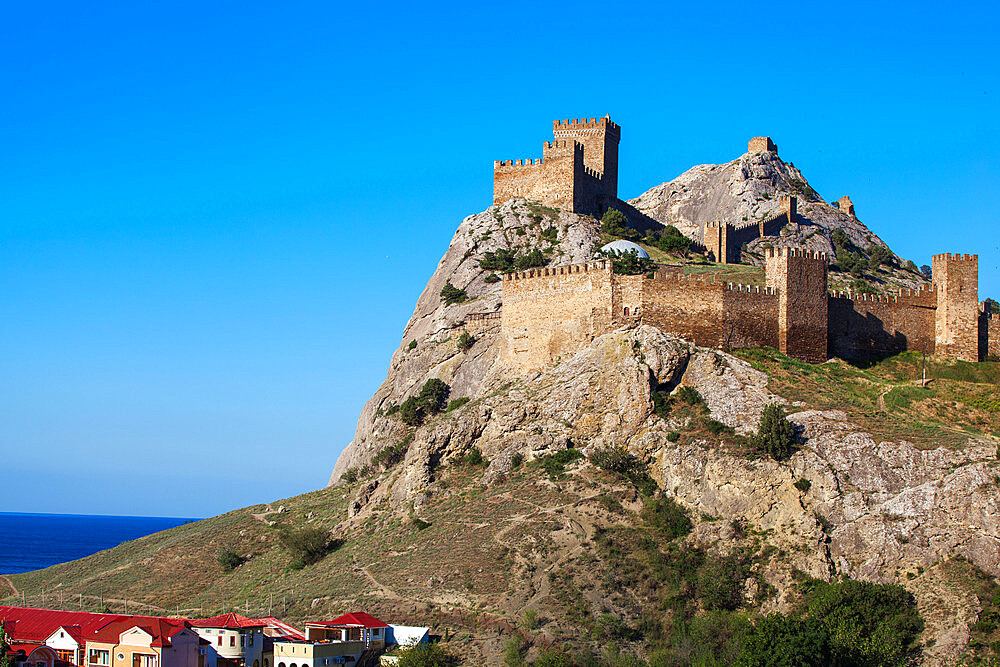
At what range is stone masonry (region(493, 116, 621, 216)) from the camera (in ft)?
247

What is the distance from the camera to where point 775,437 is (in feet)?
145

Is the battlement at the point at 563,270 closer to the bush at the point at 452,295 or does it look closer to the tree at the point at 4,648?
the bush at the point at 452,295

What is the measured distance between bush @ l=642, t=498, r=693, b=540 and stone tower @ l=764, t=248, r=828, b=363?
38.4 ft

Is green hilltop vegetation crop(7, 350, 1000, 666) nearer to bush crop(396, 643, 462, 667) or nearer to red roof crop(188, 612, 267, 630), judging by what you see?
bush crop(396, 643, 462, 667)

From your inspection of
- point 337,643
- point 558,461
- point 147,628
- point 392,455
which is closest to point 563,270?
point 558,461

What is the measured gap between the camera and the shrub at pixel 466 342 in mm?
63537

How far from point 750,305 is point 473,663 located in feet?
74.7

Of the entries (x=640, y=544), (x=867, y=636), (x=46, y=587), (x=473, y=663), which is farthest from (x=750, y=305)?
(x=46, y=587)

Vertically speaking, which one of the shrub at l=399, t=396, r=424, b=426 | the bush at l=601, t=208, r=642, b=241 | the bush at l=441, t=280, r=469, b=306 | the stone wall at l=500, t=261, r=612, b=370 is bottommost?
the shrub at l=399, t=396, r=424, b=426

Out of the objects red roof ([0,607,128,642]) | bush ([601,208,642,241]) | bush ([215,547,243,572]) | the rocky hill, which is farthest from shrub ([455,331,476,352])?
red roof ([0,607,128,642])

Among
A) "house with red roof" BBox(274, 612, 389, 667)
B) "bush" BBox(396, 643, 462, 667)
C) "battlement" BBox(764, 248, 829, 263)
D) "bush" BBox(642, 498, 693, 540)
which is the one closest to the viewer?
"bush" BBox(396, 643, 462, 667)

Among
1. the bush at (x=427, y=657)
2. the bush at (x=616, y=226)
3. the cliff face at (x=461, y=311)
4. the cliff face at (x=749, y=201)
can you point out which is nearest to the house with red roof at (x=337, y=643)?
the bush at (x=427, y=657)

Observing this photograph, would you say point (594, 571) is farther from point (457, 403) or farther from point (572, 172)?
point (572, 172)

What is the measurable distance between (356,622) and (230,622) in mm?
5697
